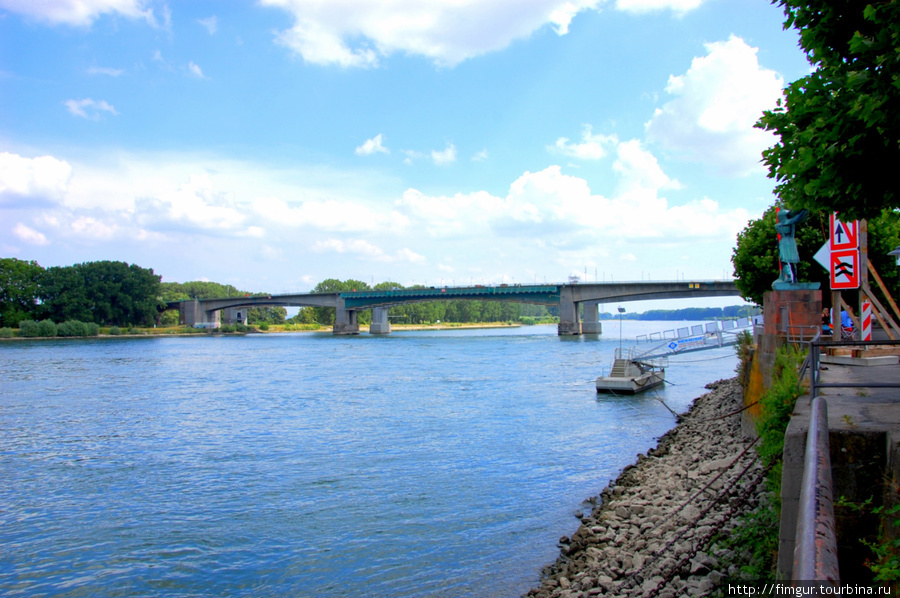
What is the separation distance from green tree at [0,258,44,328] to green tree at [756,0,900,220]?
13008 cm

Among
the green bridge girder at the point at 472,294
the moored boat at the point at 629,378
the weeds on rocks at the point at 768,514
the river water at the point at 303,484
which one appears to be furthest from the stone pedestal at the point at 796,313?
the green bridge girder at the point at 472,294

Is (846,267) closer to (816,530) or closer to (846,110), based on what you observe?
(846,110)

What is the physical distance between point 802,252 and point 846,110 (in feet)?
90.4

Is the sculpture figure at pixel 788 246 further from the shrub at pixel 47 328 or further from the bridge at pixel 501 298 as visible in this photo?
the shrub at pixel 47 328

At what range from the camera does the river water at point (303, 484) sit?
12273 millimetres

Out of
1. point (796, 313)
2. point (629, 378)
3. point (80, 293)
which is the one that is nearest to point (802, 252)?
point (629, 378)

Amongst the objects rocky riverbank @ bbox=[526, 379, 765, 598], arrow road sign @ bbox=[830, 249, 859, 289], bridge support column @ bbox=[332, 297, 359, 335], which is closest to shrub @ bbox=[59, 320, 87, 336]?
bridge support column @ bbox=[332, 297, 359, 335]

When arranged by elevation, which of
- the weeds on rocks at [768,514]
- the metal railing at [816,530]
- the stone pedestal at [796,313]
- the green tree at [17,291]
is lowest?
the weeds on rocks at [768,514]

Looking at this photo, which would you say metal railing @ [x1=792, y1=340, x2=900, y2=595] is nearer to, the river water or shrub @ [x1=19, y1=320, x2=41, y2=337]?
the river water

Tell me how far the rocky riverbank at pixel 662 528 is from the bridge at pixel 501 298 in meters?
73.7

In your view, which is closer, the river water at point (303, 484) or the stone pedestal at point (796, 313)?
the river water at point (303, 484)

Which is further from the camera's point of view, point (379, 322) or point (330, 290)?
point (330, 290)

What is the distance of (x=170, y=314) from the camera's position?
151875mm

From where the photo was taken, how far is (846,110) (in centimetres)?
820
